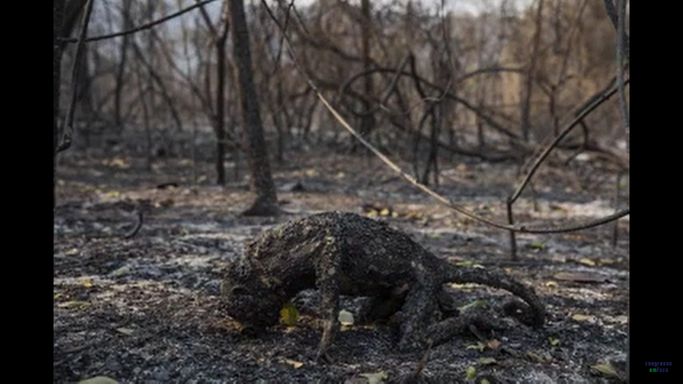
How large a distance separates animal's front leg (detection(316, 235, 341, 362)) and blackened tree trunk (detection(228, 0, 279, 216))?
12.0 ft

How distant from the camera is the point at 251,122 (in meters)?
6.57

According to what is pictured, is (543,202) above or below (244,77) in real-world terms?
below

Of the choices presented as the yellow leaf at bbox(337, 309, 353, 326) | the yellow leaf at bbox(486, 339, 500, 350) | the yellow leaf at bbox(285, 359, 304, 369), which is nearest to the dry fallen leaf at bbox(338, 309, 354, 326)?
the yellow leaf at bbox(337, 309, 353, 326)

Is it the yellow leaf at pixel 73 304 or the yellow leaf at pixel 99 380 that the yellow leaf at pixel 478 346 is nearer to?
the yellow leaf at pixel 99 380

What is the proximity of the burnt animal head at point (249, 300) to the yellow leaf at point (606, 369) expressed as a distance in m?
1.31

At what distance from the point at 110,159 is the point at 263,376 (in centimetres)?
949

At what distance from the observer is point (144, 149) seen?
12.8 metres

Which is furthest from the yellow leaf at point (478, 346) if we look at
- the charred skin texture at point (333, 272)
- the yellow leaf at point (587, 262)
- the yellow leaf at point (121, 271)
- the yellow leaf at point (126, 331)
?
the yellow leaf at point (587, 262)

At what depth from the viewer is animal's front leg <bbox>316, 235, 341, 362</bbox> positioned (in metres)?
3.01

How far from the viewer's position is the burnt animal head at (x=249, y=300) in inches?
123

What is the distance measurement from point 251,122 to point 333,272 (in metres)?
3.71
